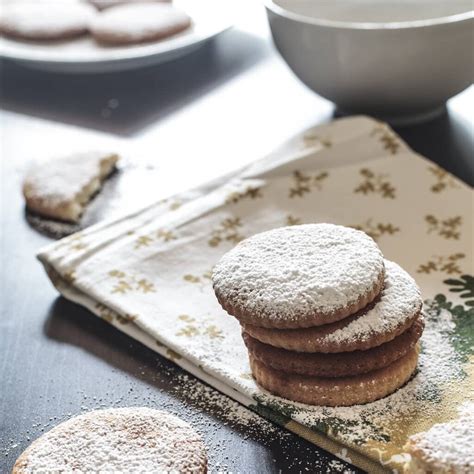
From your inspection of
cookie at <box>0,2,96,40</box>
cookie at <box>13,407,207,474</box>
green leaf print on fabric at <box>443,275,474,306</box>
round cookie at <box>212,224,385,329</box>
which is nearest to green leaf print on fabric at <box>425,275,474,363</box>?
green leaf print on fabric at <box>443,275,474,306</box>

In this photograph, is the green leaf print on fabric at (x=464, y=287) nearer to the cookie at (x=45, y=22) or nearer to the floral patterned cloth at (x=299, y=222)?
the floral patterned cloth at (x=299, y=222)

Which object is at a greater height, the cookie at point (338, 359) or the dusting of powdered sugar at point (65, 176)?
the dusting of powdered sugar at point (65, 176)

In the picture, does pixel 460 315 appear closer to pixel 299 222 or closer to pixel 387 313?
pixel 387 313

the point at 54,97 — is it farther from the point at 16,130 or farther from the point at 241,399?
the point at 241,399

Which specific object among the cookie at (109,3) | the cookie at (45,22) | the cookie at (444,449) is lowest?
the cookie at (444,449)

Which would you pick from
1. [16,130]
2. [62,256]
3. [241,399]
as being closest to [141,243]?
[62,256]

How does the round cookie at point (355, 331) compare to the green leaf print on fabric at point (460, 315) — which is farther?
the green leaf print on fabric at point (460, 315)

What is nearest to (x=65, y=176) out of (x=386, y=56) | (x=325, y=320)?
(x=386, y=56)

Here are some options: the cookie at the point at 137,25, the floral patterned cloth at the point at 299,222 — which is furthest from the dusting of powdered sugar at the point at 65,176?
the cookie at the point at 137,25
